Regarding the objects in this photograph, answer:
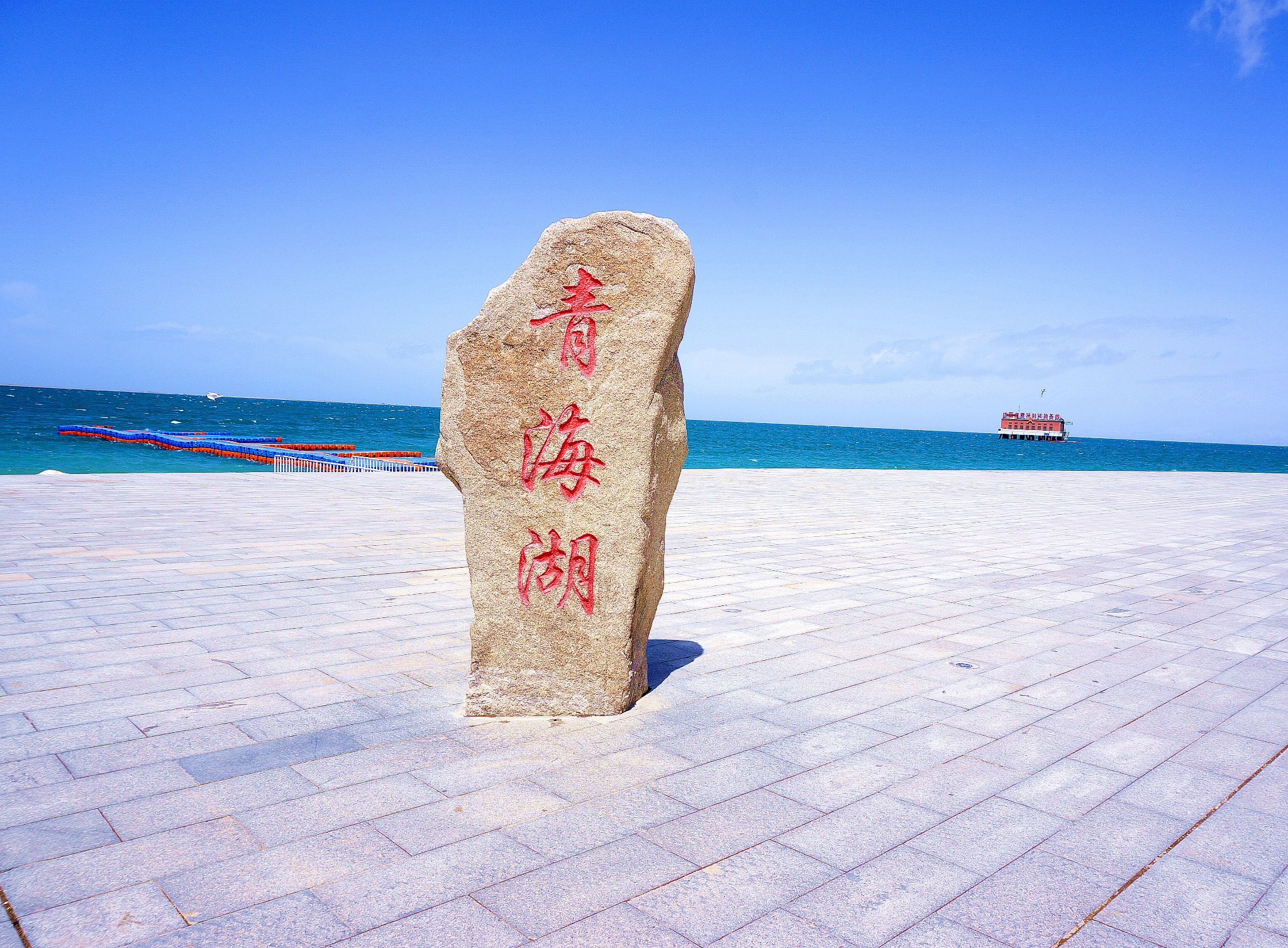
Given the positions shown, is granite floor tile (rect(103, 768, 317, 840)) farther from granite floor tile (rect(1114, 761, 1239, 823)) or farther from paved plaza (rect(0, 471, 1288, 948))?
granite floor tile (rect(1114, 761, 1239, 823))

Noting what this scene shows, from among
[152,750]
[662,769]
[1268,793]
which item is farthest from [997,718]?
[152,750]

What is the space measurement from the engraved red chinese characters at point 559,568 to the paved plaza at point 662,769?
2.00 feet

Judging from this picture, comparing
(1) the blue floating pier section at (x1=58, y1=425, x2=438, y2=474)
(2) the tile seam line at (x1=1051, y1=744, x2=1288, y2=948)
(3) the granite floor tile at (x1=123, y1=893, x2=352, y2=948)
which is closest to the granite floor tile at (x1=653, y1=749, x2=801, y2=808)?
(2) the tile seam line at (x1=1051, y1=744, x2=1288, y2=948)

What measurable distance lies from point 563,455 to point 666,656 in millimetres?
1675

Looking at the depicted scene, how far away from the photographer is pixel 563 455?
3994 mm

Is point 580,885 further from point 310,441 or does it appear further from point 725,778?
point 310,441

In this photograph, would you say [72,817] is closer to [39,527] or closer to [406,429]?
[39,527]

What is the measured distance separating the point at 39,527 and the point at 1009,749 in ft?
29.6

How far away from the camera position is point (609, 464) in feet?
13.0

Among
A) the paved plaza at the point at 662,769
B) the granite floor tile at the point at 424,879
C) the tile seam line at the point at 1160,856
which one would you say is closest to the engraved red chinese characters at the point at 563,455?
the paved plaza at the point at 662,769

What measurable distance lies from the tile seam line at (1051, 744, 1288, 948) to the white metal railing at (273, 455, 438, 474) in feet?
60.4

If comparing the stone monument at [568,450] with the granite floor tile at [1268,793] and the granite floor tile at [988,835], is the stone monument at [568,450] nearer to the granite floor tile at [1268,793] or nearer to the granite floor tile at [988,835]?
the granite floor tile at [988,835]

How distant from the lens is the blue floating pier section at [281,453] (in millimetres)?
21484

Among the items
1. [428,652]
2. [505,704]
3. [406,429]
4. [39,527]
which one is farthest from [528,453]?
[406,429]
